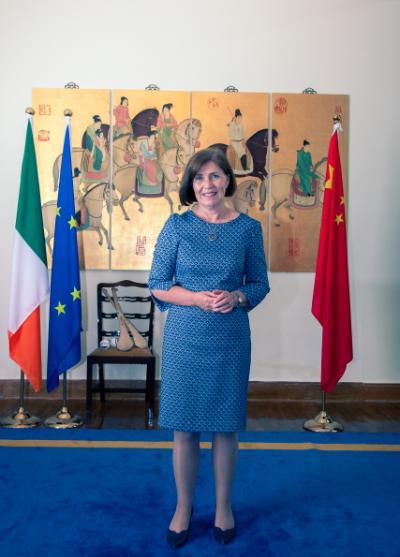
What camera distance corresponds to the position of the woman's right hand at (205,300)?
83.9 inches

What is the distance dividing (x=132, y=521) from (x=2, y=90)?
3654mm

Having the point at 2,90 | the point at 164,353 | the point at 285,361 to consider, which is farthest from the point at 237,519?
the point at 2,90

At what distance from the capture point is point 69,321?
400cm

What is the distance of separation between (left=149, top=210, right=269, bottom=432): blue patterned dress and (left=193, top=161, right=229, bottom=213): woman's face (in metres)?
0.09

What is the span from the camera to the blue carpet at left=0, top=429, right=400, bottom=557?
87.4 inches

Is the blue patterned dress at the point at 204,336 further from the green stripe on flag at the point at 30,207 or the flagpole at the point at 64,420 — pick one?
the green stripe on flag at the point at 30,207

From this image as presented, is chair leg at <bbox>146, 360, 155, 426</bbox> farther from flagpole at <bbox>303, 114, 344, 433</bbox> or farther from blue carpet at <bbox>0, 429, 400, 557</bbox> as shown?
flagpole at <bbox>303, 114, 344, 433</bbox>

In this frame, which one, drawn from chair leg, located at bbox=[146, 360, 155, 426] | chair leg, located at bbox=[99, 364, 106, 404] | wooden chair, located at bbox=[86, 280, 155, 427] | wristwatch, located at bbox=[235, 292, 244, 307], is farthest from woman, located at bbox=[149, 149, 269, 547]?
chair leg, located at bbox=[99, 364, 106, 404]

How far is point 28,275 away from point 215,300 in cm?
223

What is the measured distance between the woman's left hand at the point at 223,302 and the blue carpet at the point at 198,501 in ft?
3.14

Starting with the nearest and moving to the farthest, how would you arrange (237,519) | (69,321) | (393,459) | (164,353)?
(164,353)
(237,519)
(393,459)
(69,321)

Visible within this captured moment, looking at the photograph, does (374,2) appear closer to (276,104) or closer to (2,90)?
(276,104)

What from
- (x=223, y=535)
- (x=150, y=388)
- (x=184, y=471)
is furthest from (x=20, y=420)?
(x=223, y=535)

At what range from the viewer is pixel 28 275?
3.94 m
